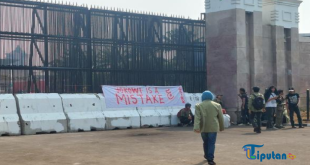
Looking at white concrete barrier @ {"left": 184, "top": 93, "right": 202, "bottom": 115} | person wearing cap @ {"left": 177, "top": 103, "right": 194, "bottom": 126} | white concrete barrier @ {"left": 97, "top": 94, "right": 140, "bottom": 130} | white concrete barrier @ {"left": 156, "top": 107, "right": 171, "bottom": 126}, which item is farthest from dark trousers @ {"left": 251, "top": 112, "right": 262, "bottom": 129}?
white concrete barrier @ {"left": 97, "top": 94, "right": 140, "bottom": 130}

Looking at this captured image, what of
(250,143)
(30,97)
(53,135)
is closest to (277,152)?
(250,143)

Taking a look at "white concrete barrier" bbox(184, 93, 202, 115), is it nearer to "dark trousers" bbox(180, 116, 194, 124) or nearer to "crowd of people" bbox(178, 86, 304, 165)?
"crowd of people" bbox(178, 86, 304, 165)

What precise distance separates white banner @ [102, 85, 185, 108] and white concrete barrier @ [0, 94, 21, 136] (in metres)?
3.53

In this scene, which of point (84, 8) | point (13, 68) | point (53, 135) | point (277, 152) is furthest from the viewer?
point (84, 8)

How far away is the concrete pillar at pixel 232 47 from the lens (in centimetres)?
1927

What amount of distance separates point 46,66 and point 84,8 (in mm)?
2738

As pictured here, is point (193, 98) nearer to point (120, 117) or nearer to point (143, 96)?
point (143, 96)

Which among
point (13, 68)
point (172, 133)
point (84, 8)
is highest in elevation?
point (84, 8)

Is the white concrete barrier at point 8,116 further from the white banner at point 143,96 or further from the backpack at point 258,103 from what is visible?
the backpack at point 258,103

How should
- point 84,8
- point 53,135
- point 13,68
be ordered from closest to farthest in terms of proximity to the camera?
point 53,135 < point 13,68 < point 84,8

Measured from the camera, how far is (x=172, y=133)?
14.9m

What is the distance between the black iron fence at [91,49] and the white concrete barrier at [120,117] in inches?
43.4

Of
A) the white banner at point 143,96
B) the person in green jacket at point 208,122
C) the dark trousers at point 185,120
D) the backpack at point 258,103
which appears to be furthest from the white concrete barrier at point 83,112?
the person in green jacket at point 208,122

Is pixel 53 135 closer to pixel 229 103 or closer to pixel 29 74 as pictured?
pixel 29 74
